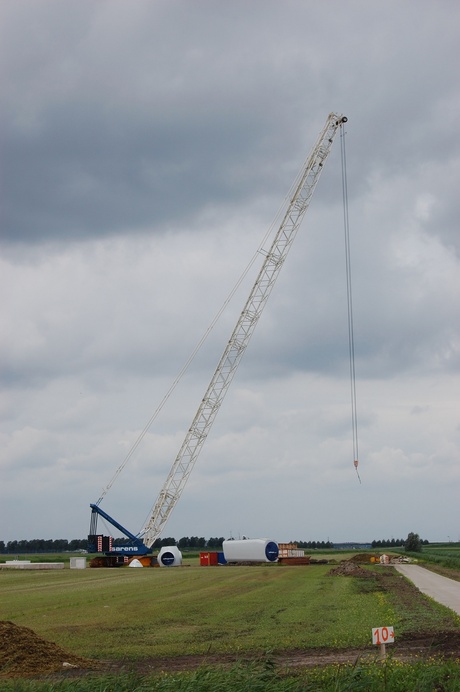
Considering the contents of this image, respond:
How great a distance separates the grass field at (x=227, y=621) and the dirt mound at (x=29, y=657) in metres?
1.38

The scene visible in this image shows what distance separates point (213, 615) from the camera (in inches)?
1377

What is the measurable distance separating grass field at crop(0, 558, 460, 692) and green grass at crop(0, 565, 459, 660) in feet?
0.13

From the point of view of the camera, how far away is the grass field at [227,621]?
16359 millimetres

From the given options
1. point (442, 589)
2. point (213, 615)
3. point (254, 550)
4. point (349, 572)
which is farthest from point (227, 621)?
point (254, 550)

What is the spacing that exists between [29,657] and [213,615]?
1411 cm

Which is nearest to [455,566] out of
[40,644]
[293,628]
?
[293,628]

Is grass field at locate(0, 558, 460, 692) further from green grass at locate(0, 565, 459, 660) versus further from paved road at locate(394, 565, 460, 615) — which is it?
paved road at locate(394, 565, 460, 615)

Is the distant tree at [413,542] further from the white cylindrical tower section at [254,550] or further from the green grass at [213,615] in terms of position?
the green grass at [213,615]

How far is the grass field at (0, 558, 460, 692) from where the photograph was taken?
16359 millimetres

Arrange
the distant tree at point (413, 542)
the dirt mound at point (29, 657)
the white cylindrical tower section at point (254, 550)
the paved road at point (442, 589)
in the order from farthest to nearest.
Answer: the distant tree at point (413, 542), the white cylindrical tower section at point (254, 550), the paved road at point (442, 589), the dirt mound at point (29, 657)

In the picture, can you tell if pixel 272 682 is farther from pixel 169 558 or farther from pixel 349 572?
pixel 169 558

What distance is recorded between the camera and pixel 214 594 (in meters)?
47.3

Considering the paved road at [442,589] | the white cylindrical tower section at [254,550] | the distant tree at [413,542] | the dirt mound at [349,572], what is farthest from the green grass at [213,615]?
the distant tree at [413,542]

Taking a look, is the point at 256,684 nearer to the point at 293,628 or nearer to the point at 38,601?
the point at 293,628
